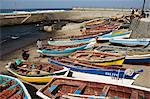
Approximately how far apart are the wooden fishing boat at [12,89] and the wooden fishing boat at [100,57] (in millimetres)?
7095

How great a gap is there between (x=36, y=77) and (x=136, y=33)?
19.0 m

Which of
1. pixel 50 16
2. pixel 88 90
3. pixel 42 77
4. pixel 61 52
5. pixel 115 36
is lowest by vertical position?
pixel 42 77

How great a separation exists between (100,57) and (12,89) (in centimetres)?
988

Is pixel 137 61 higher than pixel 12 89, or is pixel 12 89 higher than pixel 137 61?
pixel 12 89

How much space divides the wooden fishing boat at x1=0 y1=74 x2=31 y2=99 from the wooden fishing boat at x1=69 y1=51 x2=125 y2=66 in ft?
23.3

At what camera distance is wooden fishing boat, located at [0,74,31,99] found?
13.5m

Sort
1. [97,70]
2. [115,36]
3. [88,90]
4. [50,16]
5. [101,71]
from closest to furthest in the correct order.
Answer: [88,90], [101,71], [97,70], [115,36], [50,16]

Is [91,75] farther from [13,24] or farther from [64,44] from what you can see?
[13,24]

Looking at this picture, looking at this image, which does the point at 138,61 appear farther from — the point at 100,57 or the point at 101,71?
the point at 101,71

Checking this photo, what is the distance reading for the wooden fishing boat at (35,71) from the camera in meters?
17.6

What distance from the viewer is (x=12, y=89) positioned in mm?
14648

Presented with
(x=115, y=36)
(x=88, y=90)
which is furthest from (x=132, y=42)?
(x=88, y=90)

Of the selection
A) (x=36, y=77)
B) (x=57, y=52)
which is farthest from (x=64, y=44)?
(x=36, y=77)

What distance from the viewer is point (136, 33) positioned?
3303cm
